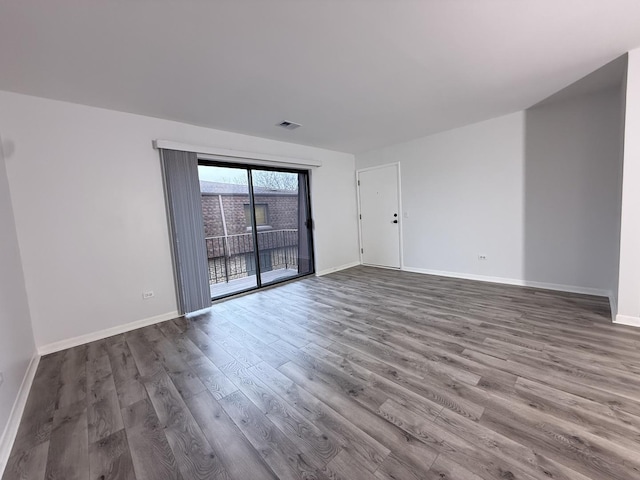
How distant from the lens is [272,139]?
4098mm

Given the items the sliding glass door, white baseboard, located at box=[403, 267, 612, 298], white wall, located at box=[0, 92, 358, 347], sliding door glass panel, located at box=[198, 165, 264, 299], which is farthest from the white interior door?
white wall, located at box=[0, 92, 358, 347]

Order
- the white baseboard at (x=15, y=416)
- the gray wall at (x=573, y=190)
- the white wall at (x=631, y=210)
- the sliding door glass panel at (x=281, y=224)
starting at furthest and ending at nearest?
the sliding door glass panel at (x=281, y=224), the gray wall at (x=573, y=190), the white wall at (x=631, y=210), the white baseboard at (x=15, y=416)

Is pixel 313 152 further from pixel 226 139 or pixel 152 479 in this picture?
pixel 152 479

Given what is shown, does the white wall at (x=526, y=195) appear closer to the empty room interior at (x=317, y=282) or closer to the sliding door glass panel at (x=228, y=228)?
the empty room interior at (x=317, y=282)

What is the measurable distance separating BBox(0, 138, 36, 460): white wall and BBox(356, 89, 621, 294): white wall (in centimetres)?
496

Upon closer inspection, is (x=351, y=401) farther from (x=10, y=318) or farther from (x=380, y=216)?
(x=380, y=216)

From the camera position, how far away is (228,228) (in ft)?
14.2

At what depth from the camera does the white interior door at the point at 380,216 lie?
5000mm

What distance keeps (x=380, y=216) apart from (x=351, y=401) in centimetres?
406

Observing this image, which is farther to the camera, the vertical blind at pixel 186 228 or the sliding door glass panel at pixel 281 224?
the sliding door glass panel at pixel 281 224

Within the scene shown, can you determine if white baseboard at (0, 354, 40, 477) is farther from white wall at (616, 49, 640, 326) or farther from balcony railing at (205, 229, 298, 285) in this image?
white wall at (616, 49, 640, 326)

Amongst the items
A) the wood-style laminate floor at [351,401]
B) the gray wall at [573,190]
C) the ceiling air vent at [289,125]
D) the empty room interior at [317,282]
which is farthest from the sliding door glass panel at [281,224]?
the gray wall at [573,190]

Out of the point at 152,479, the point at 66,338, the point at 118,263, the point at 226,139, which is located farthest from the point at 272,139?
the point at 152,479

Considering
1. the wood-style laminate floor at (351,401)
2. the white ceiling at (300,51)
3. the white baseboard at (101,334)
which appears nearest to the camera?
the wood-style laminate floor at (351,401)
